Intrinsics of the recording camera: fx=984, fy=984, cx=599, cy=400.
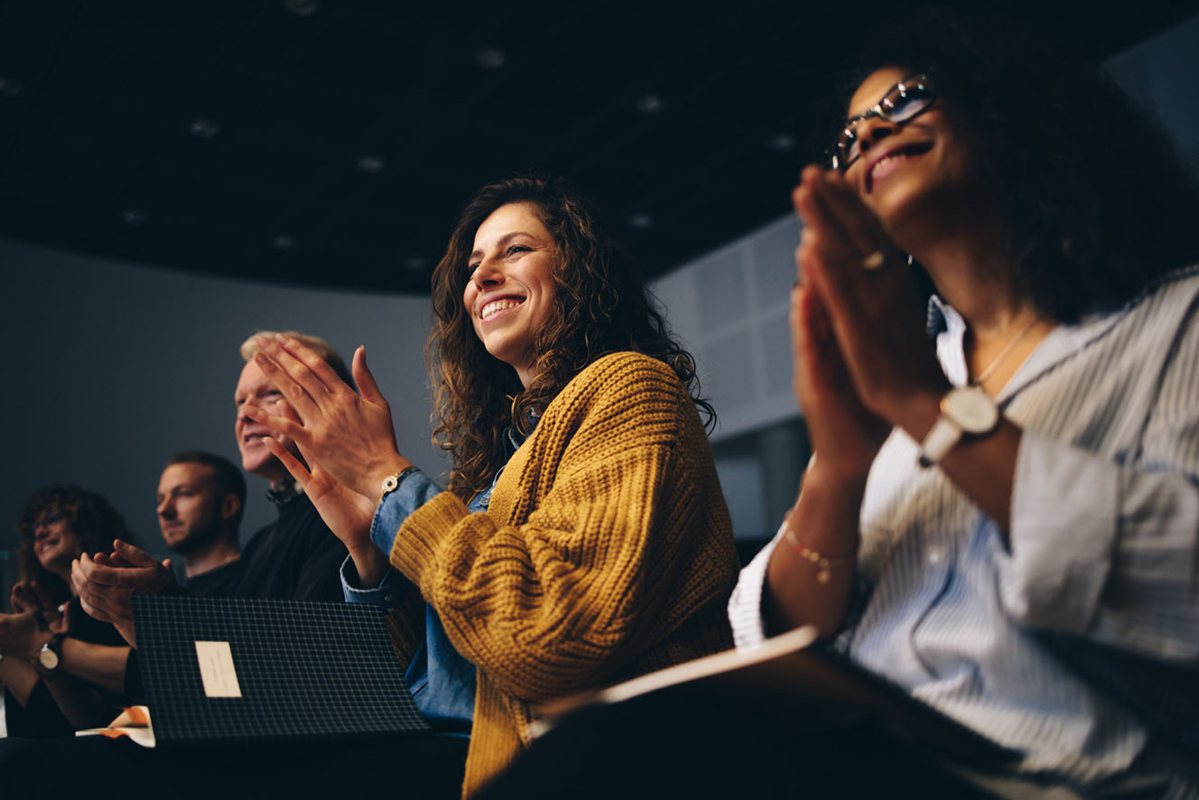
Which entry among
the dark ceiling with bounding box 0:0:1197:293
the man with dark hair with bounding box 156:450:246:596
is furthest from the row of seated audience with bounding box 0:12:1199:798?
the dark ceiling with bounding box 0:0:1197:293

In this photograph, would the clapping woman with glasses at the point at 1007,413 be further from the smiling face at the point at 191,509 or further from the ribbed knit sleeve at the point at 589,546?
the smiling face at the point at 191,509

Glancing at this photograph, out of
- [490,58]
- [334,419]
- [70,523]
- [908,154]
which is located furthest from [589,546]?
[490,58]

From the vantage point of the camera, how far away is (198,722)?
1014mm

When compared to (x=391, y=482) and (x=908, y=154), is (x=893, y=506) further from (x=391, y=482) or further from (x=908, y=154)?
(x=391, y=482)

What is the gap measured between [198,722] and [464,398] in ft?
2.59

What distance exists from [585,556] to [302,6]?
376cm

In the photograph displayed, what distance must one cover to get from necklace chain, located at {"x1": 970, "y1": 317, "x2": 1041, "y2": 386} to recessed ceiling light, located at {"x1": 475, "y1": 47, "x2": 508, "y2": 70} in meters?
3.96

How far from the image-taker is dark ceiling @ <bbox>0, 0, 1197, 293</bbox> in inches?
167

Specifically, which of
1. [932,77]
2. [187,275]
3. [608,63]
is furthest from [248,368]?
[187,275]

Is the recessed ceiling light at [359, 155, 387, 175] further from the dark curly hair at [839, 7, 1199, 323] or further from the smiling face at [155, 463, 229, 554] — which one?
the dark curly hair at [839, 7, 1199, 323]

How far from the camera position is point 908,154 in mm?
923

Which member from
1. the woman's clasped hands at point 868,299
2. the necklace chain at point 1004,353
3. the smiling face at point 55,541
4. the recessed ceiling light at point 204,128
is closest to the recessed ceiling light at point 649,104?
the recessed ceiling light at point 204,128

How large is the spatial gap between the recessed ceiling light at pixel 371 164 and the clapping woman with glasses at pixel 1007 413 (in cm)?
456

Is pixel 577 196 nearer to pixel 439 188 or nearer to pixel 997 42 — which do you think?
pixel 997 42
